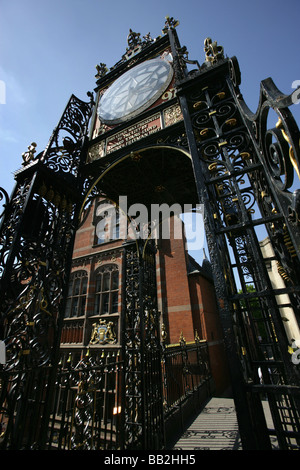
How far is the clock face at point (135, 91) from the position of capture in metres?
4.31

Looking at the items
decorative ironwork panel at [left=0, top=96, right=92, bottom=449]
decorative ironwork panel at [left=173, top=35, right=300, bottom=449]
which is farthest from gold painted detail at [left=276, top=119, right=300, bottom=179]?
decorative ironwork panel at [left=0, top=96, right=92, bottom=449]

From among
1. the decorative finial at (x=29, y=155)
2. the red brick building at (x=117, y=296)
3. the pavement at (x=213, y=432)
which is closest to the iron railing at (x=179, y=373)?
the pavement at (x=213, y=432)

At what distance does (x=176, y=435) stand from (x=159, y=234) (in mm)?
8854

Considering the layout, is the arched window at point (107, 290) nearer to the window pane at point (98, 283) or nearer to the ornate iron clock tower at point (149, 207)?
the window pane at point (98, 283)

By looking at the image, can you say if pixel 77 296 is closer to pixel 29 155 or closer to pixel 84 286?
pixel 84 286

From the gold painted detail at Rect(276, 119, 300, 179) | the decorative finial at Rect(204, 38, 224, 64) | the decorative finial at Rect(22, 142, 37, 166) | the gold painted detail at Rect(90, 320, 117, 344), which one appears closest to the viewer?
the gold painted detail at Rect(276, 119, 300, 179)

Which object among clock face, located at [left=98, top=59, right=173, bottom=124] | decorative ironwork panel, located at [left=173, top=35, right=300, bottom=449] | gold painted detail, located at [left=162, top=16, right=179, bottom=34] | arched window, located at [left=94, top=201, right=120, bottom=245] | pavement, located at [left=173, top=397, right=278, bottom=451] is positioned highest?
arched window, located at [left=94, top=201, right=120, bottom=245]

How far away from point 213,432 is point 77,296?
10.8 m

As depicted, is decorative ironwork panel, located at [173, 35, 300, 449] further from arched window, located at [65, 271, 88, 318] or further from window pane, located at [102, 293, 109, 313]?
arched window, located at [65, 271, 88, 318]

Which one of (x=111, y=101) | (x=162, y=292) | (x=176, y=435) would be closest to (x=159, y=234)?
(x=162, y=292)

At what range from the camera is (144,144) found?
3729 millimetres

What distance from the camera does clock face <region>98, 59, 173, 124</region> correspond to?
14.1 feet

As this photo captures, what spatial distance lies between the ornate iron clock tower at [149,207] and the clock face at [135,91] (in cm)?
3
